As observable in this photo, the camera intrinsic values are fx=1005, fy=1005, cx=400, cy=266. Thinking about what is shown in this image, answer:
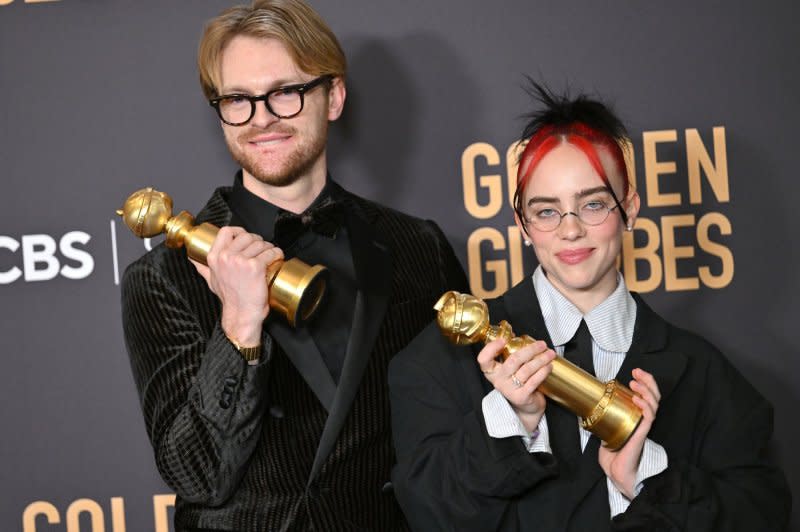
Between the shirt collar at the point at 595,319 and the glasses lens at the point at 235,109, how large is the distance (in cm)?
60

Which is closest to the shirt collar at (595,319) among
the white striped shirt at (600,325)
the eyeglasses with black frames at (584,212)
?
the white striped shirt at (600,325)

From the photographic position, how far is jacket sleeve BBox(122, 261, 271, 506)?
1551 millimetres

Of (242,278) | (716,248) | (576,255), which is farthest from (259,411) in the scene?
(716,248)

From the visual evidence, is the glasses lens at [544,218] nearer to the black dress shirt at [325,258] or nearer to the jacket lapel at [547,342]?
the jacket lapel at [547,342]

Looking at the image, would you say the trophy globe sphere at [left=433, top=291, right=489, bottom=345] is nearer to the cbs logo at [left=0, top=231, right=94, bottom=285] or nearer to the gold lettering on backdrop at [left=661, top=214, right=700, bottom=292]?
the gold lettering on backdrop at [left=661, top=214, right=700, bottom=292]

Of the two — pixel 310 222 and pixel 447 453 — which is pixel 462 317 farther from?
pixel 310 222

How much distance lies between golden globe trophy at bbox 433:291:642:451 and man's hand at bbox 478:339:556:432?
0.05ft

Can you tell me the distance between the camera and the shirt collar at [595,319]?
151cm

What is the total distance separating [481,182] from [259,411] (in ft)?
3.04

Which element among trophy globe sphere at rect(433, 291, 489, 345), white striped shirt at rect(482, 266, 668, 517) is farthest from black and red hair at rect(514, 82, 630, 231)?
trophy globe sphere at rect(433, 291, 489, 345)

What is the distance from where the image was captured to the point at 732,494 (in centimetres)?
139

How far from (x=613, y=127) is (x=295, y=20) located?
0.63 meters

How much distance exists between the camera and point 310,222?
1.79 metres

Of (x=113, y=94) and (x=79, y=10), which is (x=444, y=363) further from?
(x=79, y=10)
